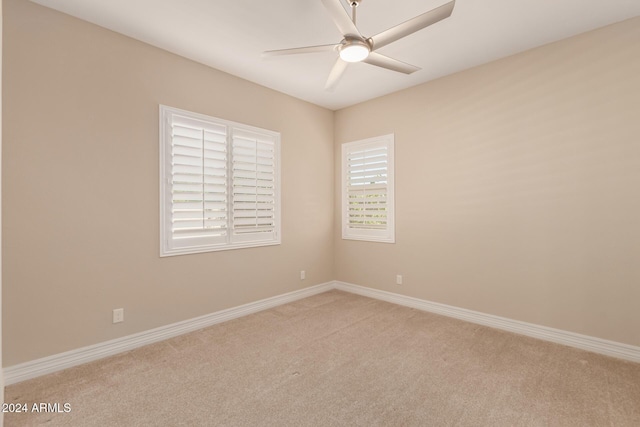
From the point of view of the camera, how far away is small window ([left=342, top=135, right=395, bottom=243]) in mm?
4079

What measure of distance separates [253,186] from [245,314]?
5.02ft

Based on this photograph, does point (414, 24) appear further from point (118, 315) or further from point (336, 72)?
point (118, 315)

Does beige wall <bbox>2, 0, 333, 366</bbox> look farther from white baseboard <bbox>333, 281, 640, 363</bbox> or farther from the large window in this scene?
white baseboard <bbox>333, 281, 640, 363</bbox>

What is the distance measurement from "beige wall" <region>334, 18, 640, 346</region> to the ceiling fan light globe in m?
1.87

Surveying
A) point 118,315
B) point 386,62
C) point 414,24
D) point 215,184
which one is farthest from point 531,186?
point 118,315

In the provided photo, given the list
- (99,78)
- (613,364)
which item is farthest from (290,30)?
(613,364)

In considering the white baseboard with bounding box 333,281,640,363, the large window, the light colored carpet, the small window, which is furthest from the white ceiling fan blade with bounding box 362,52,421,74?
the white baseboard with bounding box 333,281,640,363

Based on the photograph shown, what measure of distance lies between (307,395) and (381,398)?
0.50 m

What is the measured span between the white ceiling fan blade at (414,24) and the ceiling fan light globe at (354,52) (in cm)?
9

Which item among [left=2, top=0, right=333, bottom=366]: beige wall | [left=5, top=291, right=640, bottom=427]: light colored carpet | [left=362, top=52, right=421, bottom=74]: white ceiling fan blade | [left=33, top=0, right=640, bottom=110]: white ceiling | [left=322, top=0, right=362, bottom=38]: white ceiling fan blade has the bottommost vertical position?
[left=5, top=291, right=640, bottom=427]: light colored carpet

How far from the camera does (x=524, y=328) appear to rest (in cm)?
301

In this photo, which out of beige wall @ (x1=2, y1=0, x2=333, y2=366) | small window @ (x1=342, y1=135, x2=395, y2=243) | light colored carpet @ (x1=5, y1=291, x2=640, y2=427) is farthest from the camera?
small window @ (x1=342, y1=135, x2=395, y2=243)

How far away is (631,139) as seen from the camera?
250 centimetres

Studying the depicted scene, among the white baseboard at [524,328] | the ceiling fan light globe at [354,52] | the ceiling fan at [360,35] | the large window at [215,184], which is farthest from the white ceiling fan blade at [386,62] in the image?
the white baseboard at [524,328]
